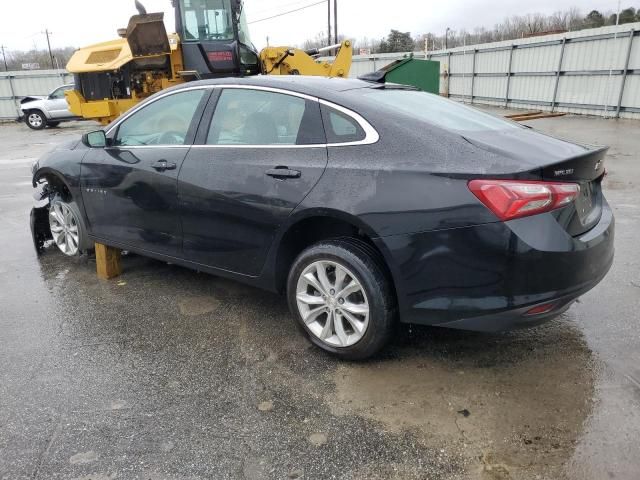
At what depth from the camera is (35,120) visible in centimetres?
2231

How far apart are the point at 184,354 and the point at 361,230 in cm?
141

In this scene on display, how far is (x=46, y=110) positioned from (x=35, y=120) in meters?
0.80

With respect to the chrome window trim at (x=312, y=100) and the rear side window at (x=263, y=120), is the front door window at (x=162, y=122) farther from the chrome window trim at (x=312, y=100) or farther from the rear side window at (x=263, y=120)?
the rear side window at (x=263, y=120)

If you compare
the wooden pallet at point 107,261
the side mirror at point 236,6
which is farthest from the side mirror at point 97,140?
the side mirror at point 236,6

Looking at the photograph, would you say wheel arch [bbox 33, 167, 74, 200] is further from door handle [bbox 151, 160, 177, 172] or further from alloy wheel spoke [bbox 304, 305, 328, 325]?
alloy wheel spoke [bbox 304, 305, 328, 325]

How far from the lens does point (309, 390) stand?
9.51 ft

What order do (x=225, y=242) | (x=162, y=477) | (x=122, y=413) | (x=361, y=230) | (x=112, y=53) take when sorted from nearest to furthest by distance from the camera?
1. (x=162, y=477)
2. (x=122, y=413)
3. (x=361, y=230)
4. (x=225, y=242)
5. (x=112, y=53)

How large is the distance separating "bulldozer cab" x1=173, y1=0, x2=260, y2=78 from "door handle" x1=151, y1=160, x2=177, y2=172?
768 centimetres

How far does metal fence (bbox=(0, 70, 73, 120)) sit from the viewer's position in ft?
87.8

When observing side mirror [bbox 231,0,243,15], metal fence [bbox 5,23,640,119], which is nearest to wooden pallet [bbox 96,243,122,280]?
side mirror [bbox 231,0,243,15]

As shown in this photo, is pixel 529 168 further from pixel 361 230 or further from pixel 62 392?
pixel 62 392

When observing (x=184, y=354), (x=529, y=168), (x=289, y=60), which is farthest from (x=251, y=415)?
(x=289, y=60)

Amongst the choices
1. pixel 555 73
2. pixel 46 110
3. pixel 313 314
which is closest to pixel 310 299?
pixel 313 314

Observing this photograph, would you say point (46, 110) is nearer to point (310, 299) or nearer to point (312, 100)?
point (312, 100)
